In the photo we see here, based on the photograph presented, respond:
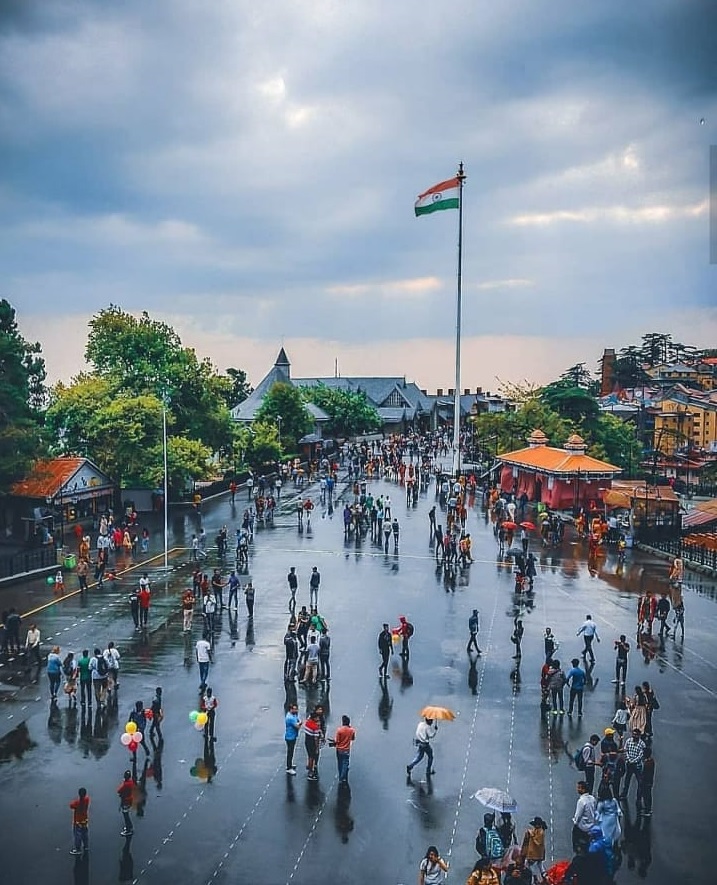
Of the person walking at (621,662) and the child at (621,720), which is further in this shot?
the person walking at (621,662)

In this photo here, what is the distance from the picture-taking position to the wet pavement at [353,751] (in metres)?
12.2

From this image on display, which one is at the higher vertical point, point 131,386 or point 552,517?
point 131,386

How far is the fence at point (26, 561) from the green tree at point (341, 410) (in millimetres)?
62459

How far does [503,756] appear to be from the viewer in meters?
15.6

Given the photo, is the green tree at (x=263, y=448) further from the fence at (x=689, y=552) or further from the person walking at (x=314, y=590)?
the person walking at (x=314, y=590)

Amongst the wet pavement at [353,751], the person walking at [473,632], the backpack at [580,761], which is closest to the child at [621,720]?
the wet pavement at [353,751]

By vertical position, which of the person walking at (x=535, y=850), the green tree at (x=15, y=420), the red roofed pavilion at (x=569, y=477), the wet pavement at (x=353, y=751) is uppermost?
the green tree at (x=15, y=420)

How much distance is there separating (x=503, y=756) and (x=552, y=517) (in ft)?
84.1

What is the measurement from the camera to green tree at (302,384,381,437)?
312 ft

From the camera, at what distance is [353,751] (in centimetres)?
1566

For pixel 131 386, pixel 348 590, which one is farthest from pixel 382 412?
pixel 348 590

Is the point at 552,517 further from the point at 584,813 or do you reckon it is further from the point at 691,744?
the point at 584,813

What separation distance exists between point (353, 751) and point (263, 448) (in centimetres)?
4692

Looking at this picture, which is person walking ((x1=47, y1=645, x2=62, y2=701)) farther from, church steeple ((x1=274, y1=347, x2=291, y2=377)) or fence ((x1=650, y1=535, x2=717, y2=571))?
church steeple ((x1=274, y1=347, x2=291, y2=377))
